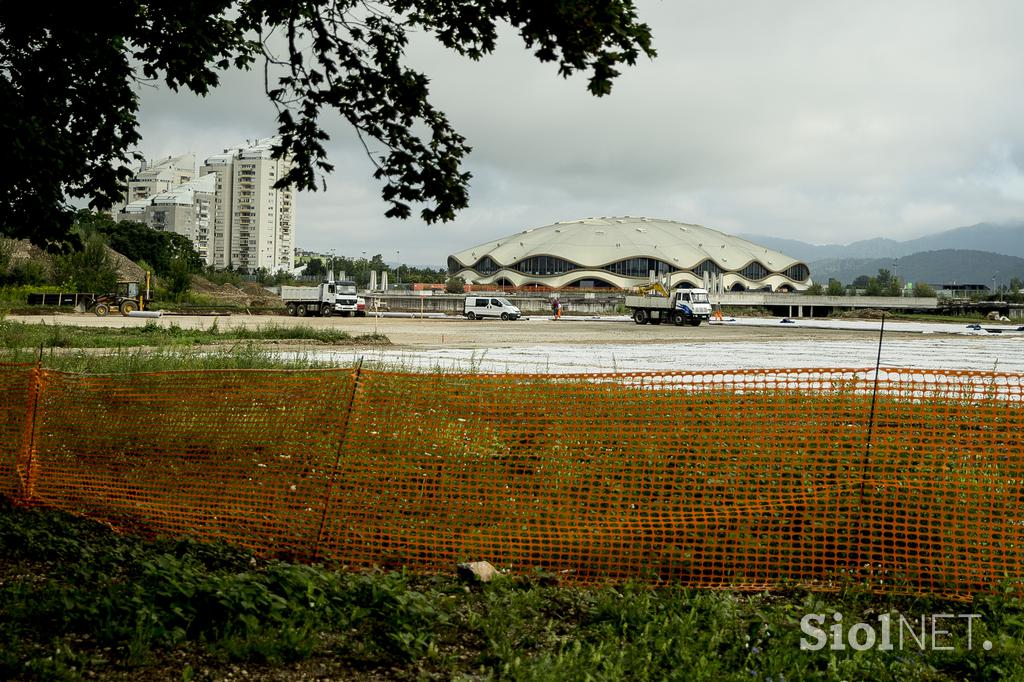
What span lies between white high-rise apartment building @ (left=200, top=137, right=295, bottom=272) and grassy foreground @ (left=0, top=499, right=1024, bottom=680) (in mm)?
186920

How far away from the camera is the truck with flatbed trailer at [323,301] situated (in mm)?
56531

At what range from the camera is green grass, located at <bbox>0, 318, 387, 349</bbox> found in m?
19.9

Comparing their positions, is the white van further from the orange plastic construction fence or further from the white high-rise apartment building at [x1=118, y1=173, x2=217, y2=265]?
the white high-rise apartment building at [x1=118, y1=173, x2=217, y2=265]

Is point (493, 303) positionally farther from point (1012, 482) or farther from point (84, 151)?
point (1012, 482)

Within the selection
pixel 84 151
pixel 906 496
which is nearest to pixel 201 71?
pixel 84 151

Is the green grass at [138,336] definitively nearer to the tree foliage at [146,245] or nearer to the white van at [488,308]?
the white van at [488,308]

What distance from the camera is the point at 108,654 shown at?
12.7 feet

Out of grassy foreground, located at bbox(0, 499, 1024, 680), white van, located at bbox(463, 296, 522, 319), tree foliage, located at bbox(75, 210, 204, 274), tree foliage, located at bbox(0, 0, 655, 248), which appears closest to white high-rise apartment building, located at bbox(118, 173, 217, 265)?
tree foliage, located at bbox(75, 210, 204, 274)

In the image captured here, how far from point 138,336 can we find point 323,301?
31.1 metres

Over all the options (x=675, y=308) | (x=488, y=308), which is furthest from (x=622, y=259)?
(x=675, y=308)

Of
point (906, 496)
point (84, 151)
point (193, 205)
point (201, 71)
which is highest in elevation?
point (193, 205)

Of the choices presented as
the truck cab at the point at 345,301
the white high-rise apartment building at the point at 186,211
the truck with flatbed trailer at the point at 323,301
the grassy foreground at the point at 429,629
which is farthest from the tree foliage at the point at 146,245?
the grassy foreground at the point at 429,629

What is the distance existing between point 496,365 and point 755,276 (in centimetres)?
14897

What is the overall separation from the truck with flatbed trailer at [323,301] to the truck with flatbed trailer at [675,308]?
18.9 meters
